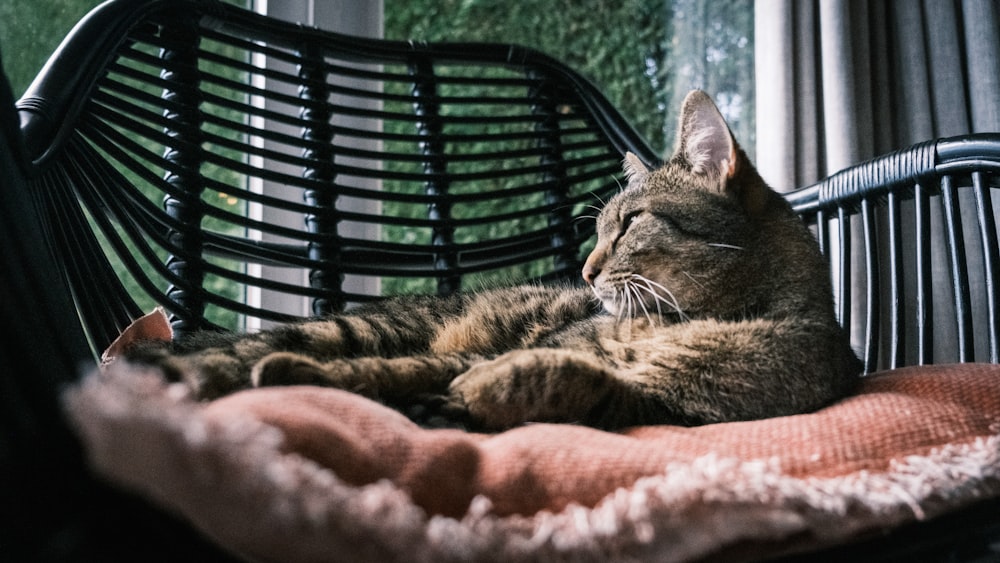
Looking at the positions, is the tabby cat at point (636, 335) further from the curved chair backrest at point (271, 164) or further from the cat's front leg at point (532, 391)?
the curved chair backrest at point (271, 164)

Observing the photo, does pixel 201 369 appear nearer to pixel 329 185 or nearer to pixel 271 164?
pixel 329 185

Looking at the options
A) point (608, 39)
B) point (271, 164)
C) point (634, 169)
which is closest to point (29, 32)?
point (271, 164)

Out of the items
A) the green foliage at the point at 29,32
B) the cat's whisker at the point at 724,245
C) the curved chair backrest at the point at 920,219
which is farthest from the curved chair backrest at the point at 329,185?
the cat's whisker at the point at 724,245

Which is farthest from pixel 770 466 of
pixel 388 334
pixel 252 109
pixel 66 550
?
pixel 252 109

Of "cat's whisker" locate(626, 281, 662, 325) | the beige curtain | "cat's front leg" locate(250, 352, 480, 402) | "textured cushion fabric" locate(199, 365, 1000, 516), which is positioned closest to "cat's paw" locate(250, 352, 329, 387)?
"cat's front leg" locate(250, 352, 480, 402)

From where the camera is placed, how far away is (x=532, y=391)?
32.0 inches

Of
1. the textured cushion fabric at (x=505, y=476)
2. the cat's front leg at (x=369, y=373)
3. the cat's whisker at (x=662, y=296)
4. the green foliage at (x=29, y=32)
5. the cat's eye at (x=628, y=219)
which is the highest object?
the green foliage at (x=29, y=32)

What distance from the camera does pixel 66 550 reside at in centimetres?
39

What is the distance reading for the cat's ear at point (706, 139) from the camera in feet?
3.83

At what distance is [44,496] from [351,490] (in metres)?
0.17

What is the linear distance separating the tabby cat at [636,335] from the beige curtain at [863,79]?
0.82 meters

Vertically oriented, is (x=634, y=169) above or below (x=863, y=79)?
below

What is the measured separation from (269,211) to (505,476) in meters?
1.42

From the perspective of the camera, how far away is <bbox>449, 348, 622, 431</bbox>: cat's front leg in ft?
2.66
